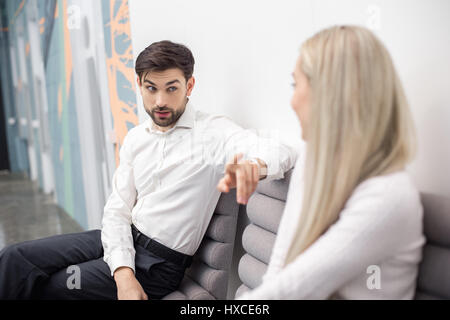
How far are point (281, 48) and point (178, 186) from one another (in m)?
0.65

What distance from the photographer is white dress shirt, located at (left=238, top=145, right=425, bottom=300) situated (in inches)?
31.6

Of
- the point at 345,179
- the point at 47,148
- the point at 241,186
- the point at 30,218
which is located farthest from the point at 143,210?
the point at 47,148

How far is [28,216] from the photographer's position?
482 cm

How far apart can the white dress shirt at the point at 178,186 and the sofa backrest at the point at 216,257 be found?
4 centimetres

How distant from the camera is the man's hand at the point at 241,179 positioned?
111 cm

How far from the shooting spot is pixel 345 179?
2.79ft

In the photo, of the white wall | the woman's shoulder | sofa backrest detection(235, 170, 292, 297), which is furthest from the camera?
sofa backrest detection(235, 170, 292, 297)

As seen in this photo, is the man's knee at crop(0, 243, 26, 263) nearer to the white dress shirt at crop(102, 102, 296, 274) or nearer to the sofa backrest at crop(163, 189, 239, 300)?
the white dress shirt at crop(102, 102, 296, 274)

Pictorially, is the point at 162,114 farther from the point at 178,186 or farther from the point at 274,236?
the point at 274,236

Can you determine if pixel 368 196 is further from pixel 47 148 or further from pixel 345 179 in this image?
pixel 47 148

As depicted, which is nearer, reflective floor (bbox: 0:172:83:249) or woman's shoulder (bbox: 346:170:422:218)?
woman's shoulder (bbox: 346:170:422:218)

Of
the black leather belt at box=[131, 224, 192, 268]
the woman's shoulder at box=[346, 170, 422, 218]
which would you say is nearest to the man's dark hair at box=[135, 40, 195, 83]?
the black leather belt at box=[131, 224, 192, 268]

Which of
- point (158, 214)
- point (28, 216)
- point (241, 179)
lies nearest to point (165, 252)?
point (158, 214)
